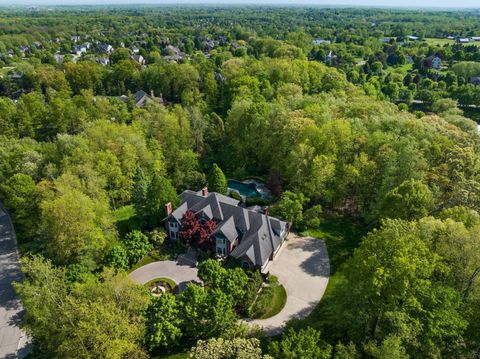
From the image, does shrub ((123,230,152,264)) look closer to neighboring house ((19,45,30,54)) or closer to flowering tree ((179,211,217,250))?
flowering tree ((179,211,217,250))

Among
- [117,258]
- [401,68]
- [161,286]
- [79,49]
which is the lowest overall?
[161,286]

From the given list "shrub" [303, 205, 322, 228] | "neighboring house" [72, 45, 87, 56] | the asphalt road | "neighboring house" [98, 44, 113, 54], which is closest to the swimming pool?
"shrub" [303, 205, 322, 228]

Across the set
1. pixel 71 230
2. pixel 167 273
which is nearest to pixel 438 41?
pixel 167 273

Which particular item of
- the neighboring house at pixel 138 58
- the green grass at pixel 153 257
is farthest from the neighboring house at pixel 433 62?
the green grass at pixel 153 257

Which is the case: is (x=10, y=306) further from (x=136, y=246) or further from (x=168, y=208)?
(x=168, y=208)

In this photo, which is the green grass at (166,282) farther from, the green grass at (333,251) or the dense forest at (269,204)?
the green grass at (333,251)
